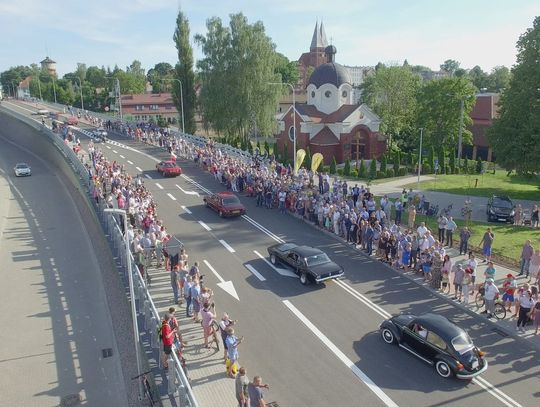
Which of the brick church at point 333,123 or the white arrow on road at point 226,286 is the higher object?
the brick church at point 333,123

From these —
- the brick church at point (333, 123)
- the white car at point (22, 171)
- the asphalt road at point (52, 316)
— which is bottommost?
the asphalt road at point (52, 316)

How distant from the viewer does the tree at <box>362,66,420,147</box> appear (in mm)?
64000

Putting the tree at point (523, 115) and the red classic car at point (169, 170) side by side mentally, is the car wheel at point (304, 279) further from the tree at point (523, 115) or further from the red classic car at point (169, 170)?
the tree at point (523, 115)

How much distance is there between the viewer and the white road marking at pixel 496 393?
11.9 meters

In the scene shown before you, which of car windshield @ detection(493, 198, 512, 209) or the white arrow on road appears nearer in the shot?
the white arrow on road

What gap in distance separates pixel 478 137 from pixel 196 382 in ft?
195

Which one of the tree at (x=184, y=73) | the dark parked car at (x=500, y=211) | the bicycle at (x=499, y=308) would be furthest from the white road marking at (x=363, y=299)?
the tree at (x=184, y=73)

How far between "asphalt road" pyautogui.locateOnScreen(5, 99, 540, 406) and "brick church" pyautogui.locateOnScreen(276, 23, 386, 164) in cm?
3137

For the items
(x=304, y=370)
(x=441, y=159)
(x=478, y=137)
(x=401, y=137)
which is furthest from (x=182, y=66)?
(x=304, y=370)

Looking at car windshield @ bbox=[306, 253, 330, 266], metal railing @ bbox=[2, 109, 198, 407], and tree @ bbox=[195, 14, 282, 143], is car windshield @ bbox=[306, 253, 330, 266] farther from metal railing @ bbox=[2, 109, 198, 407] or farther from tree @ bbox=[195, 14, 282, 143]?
tree @ bbox=[195, 14, 282, 143]

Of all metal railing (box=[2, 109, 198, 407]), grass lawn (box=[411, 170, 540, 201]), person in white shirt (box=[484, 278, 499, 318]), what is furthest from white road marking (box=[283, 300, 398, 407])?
grass lawn (box=[411, 170, 540, 201])

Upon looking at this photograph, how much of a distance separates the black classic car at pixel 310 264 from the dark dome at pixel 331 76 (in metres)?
41.7

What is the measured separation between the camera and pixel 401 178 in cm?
4625

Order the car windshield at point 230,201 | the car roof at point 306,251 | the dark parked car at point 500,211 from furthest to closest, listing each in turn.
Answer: the dark parked car at point 500,211
the car windshield at point 230,201
the car roof at point 306,251
